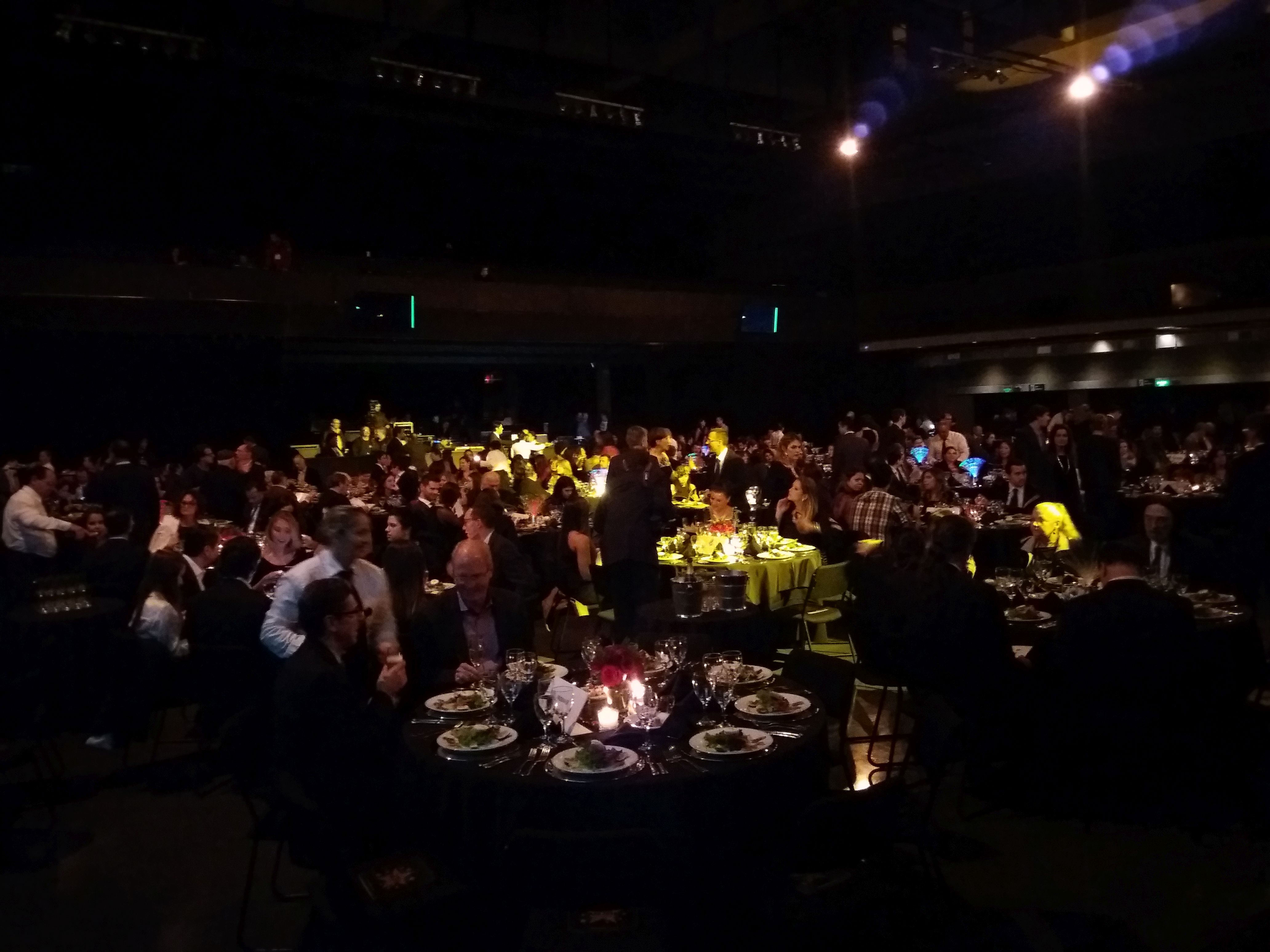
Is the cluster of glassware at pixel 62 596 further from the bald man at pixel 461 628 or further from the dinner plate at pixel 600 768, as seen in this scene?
the dinner plate at pixel 600 768

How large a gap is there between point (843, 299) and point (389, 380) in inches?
321

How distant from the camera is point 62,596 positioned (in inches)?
225

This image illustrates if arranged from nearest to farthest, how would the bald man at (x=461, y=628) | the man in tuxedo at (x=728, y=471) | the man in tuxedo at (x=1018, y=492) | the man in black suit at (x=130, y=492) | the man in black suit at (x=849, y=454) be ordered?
the bald man at (x=461, y=628) → the man in black suit at (x=130, y=492) → the man in tuxedo at (x=1018, y=492) → the man in tuxedo at (x=728, y=471) → the man in black suit at (x=849, y=454)

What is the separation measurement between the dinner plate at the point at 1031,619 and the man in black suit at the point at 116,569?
4895mm

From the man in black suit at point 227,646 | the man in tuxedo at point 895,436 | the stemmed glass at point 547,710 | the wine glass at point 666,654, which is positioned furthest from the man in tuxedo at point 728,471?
the stemmed glass at point 547,710

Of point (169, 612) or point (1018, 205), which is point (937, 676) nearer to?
point (169, 612)

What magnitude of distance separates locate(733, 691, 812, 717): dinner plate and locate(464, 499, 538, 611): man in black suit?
2.30 m

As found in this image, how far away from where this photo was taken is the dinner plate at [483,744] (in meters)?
3.12

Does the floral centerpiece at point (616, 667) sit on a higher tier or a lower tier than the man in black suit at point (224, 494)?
lower

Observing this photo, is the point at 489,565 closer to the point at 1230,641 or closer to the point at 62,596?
the point at 62,596

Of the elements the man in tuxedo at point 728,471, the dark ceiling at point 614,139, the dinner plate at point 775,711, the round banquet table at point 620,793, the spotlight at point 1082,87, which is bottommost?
the round banquet table at point 620,793

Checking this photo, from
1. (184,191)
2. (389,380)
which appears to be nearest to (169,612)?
(184,191)

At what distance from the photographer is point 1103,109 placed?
11.9 m

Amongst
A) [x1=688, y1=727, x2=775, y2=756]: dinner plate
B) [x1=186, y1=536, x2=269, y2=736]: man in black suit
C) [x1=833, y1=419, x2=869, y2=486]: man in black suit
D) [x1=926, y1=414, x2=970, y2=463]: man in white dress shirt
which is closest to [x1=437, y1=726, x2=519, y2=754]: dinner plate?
[x1=688, y1=727, x2=775, y2=756]: dinner plate
